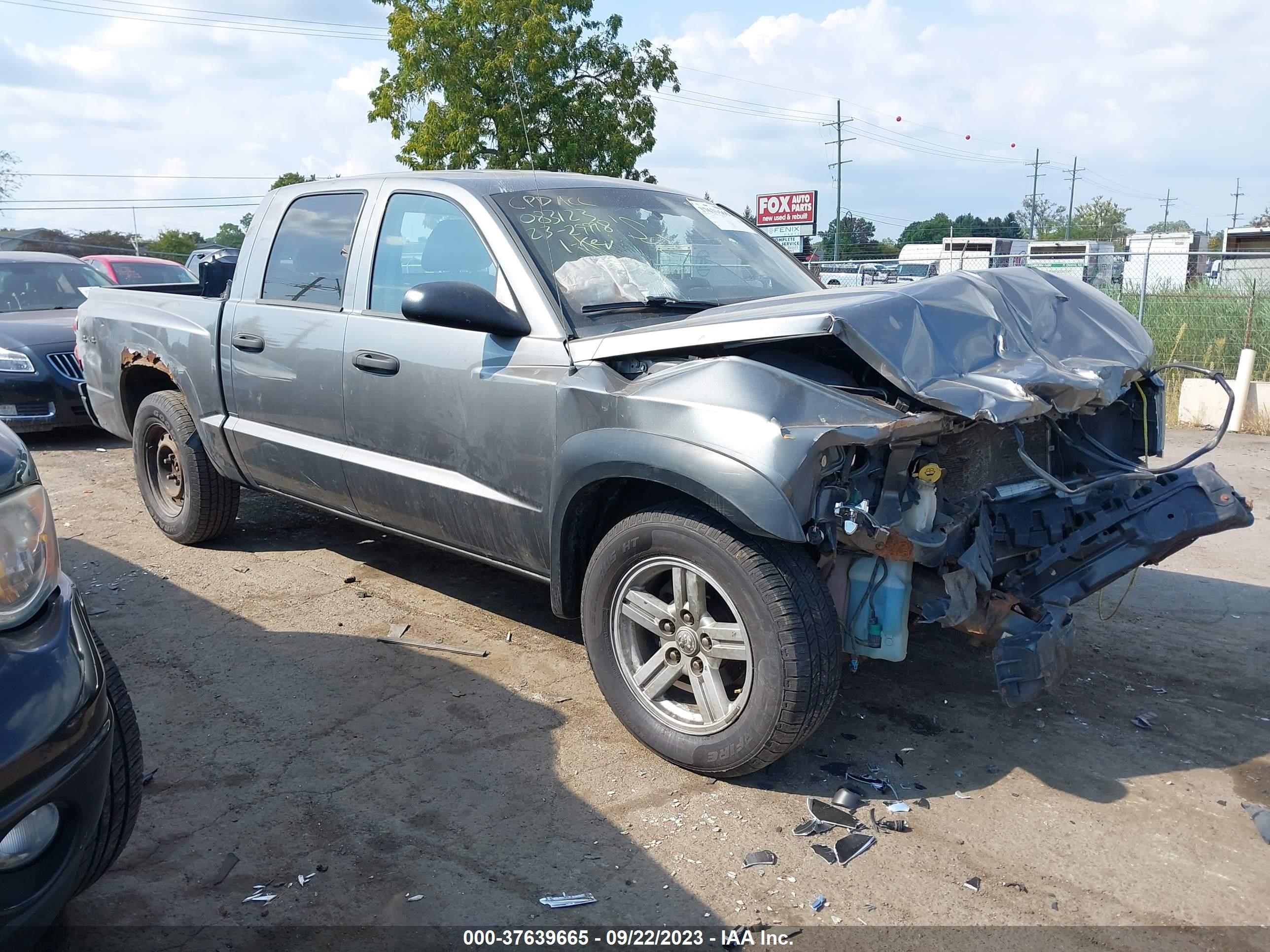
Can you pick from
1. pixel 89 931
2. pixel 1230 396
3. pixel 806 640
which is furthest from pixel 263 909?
pixel 1230 396

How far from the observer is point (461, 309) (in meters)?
3.51

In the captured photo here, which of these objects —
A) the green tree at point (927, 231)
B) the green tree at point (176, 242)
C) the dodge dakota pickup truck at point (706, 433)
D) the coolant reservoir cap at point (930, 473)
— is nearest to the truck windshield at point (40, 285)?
the dodge dakota pickup truck at point (706, 433)

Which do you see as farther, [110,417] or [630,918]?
[110,417]

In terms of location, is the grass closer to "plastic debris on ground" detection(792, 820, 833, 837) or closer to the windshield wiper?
the windshield wiper

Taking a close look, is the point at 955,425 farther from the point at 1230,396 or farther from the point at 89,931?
the point at 89,931

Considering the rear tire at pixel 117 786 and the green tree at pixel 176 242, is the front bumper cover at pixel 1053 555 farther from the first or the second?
the green tree at pixel 176 242

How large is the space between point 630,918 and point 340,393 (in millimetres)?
2635

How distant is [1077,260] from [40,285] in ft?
46.8

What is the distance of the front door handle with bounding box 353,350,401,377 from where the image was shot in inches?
160

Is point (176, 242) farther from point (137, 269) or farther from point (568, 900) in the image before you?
point (568, 900)

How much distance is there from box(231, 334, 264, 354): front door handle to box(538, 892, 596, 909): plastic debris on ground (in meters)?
3.11

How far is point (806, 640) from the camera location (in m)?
2.94

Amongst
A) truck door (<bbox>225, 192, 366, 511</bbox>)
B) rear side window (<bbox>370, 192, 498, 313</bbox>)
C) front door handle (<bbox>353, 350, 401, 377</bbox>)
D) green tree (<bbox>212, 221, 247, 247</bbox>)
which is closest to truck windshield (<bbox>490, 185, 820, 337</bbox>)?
rear side window (<bbox>370, 192, 498, 313</bbox>)

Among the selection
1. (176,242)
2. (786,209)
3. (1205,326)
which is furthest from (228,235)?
(1205,326)
